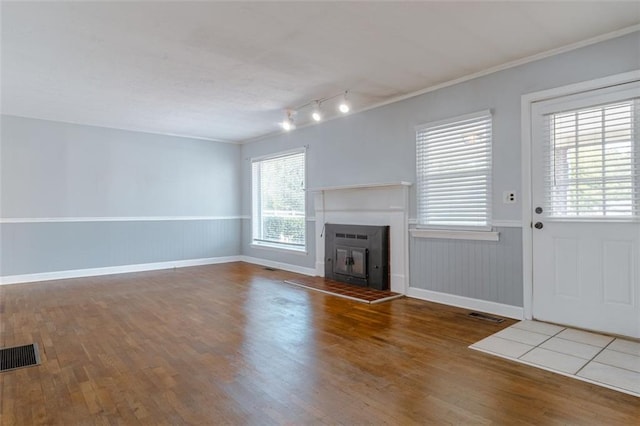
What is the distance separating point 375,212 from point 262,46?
2.64 meters

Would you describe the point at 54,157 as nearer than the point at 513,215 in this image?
No

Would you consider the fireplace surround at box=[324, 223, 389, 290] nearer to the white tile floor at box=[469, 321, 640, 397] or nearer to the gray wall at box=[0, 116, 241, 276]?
the white tile floor at box=[469, 321, 640, 397]

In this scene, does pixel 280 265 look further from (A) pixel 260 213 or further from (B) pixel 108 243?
(B) pixel 108 243

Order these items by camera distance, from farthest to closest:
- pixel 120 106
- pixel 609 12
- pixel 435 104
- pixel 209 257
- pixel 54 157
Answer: pixel 209 257
pixel 54 157
pixel 120 106
pixel 435 104
pixel 609 12

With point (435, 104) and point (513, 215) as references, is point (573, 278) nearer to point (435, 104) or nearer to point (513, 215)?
point (513, 215)

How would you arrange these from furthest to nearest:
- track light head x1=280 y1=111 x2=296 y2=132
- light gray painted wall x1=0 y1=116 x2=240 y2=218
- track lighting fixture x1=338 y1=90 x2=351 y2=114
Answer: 1. light gray painted wall x1=0 y1=116 x2=240 y2=218
2. track light head x1=280 y1=111 x2=296 y2=132
3. track lighting fixture x1=338 y1=90 x2=351 y2=114

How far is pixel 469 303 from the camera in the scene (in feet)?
13.2

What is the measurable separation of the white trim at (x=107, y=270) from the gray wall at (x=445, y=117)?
2.02 meters

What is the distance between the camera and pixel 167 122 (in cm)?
608

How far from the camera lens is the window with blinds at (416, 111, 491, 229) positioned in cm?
394

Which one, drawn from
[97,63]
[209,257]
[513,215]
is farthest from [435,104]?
[209,257]

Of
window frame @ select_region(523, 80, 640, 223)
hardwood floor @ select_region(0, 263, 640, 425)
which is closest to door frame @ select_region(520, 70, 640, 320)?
window frame @ select_region(523, 80, 640, 223)

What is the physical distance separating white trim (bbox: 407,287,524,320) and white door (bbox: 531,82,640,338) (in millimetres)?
212

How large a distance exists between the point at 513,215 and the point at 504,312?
99 centimetres
